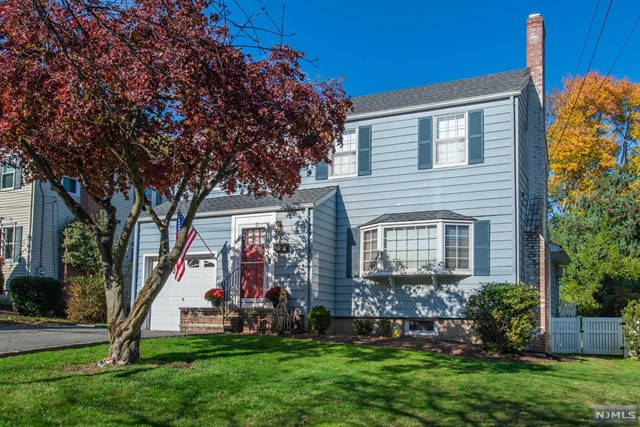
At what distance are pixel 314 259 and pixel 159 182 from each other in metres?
5.68

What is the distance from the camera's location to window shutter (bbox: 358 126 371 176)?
16.6 m

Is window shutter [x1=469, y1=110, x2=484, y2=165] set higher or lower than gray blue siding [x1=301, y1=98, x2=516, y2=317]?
higher

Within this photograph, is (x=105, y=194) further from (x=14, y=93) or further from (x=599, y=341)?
(x=599, y=341)

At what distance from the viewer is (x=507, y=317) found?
41.1 feet

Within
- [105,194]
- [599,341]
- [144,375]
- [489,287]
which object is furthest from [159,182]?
[599,341]

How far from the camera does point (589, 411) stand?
7809mm

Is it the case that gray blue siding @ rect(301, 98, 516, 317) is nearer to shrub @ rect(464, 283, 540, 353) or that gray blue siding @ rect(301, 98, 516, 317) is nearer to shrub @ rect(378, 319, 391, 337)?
shrub @ rect(378, 319, 391, 337)

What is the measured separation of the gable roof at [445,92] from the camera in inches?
619

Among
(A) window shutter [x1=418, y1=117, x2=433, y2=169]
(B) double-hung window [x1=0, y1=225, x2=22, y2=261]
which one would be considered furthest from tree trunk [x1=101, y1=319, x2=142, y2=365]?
(B) double-hung window [x1=0, y1=225, x2=22, y2=261]

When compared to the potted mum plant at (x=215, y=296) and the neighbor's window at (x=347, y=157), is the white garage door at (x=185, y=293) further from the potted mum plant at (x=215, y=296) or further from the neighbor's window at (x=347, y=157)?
the neighbor's window at (x=347, y=157)

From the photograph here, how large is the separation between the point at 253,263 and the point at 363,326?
129 inches

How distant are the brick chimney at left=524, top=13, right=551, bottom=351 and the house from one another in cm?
3

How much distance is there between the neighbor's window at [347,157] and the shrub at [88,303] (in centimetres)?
874

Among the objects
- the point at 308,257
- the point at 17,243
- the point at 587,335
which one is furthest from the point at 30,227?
the point at 587,335
